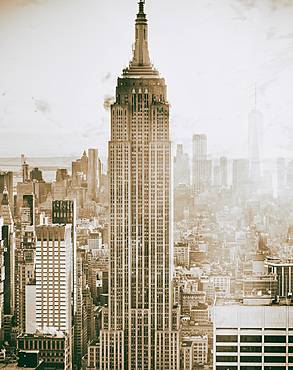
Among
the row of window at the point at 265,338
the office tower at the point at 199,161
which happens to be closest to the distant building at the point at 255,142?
the office tower at the point at 199,161

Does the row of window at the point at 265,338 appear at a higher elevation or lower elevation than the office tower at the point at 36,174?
lower

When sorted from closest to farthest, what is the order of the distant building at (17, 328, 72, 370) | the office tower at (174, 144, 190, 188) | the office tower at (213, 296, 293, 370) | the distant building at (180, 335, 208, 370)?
the office tower at (213, 296, 293, 370) → the distant building at (180, 335, 208, 370) → the distant building at (17, 328, 72, 370) → the office tower at (174, 144, 190, 188)

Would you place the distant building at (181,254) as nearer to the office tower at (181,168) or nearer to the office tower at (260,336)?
the office tower at (181,168)

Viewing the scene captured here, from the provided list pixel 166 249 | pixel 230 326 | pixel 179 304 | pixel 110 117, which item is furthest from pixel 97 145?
pixel 230 326

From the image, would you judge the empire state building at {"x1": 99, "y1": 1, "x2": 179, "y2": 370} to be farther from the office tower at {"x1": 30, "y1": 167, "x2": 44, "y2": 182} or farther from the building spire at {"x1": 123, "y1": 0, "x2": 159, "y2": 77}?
the office tower at {"x1": 30, "y1": 167, "x2": 44, "y2": 182}

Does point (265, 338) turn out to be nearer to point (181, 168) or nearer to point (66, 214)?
point (181, 168)

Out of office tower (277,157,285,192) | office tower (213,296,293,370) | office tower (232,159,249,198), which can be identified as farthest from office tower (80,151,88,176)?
office tower (213,296,293,370)
